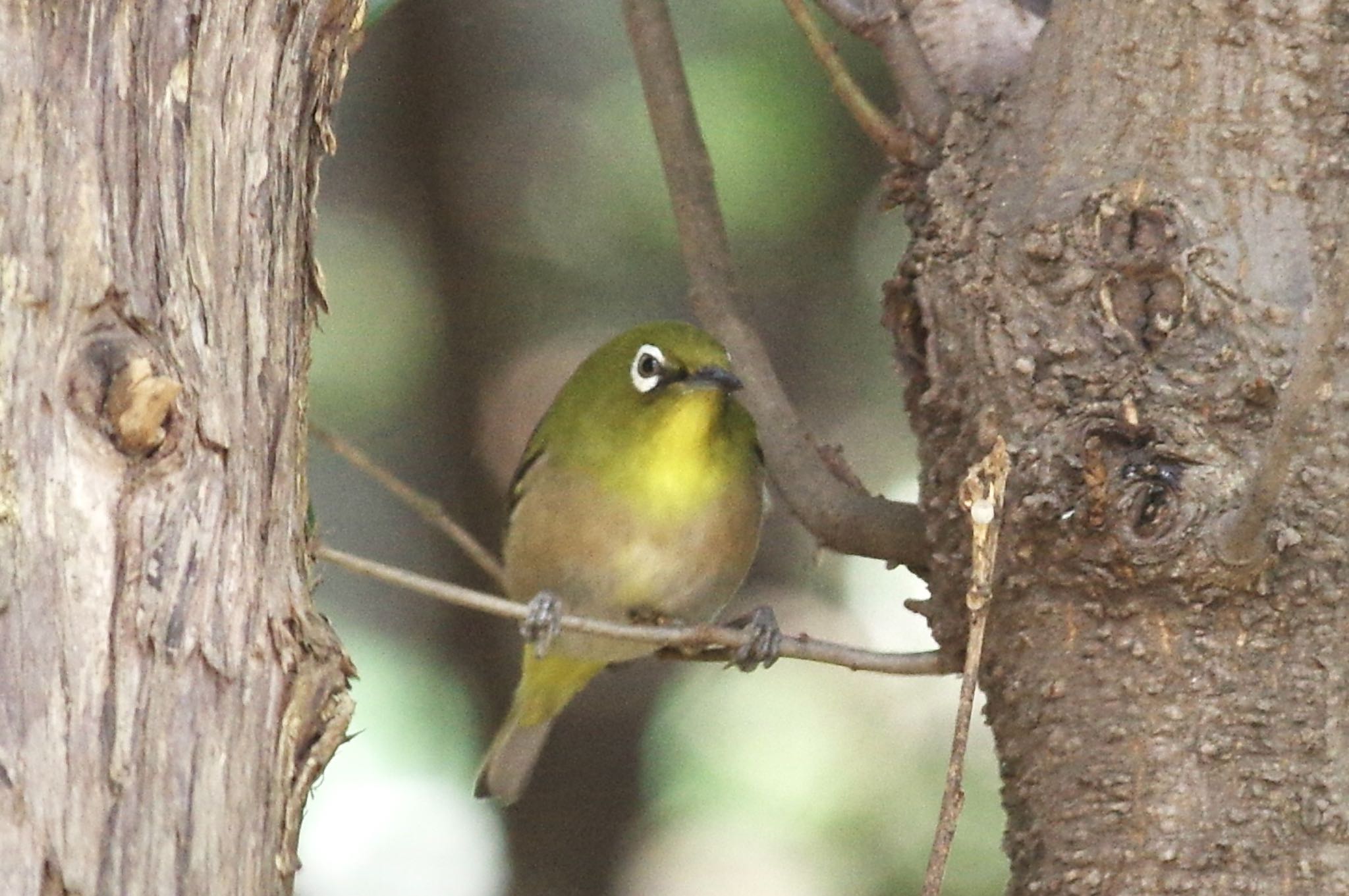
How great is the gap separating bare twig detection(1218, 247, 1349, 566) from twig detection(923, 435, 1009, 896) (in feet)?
1.33

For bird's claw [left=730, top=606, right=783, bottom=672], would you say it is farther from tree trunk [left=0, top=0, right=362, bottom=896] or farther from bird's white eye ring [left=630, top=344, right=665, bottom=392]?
tree trunk [left=0, top=0, right=362, bottom=896]

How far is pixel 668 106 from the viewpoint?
404cm

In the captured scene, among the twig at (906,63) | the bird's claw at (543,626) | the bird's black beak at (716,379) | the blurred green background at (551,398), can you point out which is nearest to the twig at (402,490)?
the bird's claw at (543,626)

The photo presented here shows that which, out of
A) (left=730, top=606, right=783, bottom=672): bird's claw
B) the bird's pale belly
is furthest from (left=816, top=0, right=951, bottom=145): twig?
the bird's pale belly

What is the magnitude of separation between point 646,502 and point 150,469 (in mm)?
2391

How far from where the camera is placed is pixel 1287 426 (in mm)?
2332

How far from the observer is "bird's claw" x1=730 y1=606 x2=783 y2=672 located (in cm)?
386

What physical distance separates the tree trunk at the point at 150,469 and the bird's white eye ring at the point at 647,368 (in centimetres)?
206

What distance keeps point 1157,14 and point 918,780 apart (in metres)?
3.26

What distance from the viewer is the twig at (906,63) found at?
10.7 ft

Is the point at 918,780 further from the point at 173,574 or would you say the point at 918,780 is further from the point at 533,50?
the point at 173,574

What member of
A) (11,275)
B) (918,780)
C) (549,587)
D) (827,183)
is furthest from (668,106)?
(918,780)

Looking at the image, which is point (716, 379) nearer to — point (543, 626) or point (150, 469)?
point (543, 626)

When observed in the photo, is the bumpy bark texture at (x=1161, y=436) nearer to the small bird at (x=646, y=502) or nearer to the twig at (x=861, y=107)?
the twig at (x=861, y=107)
